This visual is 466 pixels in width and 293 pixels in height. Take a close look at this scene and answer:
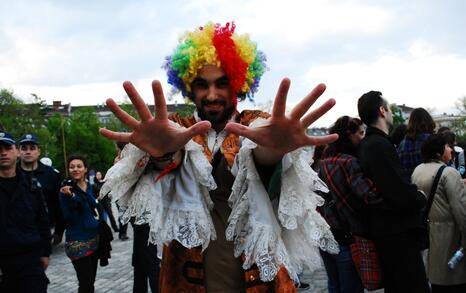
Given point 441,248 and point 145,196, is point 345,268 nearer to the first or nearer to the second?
point 441,248

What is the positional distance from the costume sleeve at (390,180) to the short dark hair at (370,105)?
0.97 ft

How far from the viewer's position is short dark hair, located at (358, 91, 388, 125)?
3.75 metres

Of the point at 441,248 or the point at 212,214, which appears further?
the point at 441,248

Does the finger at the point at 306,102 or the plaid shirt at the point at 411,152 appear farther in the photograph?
the plaid shirt at the point at 411,152

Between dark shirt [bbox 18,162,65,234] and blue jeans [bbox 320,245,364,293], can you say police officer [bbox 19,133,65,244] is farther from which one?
blue jeans [bbox 320,245,364,293]

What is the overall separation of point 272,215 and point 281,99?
0.58m

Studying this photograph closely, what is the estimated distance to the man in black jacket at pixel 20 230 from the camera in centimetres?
416

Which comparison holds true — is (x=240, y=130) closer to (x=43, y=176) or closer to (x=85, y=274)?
(x=85, y=274)

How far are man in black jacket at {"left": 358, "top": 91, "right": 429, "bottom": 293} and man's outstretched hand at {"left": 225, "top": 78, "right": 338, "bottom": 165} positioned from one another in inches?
67.0

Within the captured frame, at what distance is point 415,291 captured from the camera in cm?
345

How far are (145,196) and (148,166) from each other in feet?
0.53

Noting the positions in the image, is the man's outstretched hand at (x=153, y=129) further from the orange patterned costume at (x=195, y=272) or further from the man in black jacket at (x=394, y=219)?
the man in black jacket at (x=394, y=219)

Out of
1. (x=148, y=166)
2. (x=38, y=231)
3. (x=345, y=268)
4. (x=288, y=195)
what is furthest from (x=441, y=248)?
(x=38, y=231)

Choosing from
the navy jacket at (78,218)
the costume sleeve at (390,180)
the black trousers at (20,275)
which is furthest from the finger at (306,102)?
the navy jacket at (78,218)
